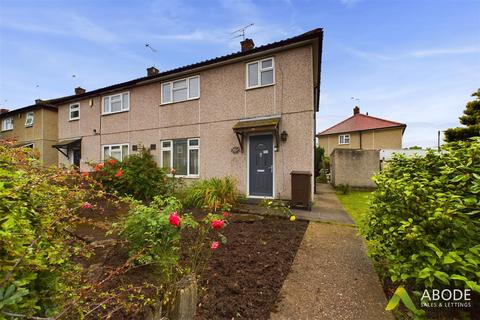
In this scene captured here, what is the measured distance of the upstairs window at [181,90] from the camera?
360 inches

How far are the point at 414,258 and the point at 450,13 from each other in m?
6.82

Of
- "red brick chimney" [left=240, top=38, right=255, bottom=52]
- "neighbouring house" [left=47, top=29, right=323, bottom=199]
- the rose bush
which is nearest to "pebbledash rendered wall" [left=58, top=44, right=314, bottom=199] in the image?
"neighbouring house" [left=47, top=29, right=323, bottom=199]

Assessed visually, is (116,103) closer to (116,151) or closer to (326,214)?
(116,151)

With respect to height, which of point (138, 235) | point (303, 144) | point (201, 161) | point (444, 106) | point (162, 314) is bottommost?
point (162, 314)

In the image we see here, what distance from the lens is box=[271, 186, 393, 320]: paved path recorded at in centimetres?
215

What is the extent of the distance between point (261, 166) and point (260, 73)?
3504 millimetres

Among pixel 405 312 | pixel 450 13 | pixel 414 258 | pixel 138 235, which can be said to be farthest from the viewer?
pixel 450 13

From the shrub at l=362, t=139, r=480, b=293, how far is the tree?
13125 millimetres

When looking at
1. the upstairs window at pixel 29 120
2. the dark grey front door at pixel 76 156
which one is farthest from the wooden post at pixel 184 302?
the upstairs window at pixel 29 120

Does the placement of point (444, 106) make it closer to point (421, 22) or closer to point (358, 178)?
point (358, 178)

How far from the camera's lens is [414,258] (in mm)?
1783

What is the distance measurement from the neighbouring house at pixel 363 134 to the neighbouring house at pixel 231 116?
16.4 m

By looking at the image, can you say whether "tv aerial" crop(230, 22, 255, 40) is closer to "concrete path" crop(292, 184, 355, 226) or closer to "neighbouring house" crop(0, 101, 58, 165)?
"concrete path" crop(292, 184, 355, 226)

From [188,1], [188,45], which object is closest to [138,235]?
[188,1]
